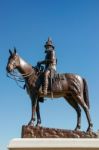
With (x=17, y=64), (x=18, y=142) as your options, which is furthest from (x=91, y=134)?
(x=17, y=64)

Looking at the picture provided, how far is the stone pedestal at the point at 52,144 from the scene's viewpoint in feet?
25.8

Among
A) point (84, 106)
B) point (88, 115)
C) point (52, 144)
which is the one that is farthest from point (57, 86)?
point (52, 144)

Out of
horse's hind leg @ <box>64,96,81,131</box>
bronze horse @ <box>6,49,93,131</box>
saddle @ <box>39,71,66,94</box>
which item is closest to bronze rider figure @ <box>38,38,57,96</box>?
saddle @ <box>39,71,66,94</box>

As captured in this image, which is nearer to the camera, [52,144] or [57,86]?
[52,144]

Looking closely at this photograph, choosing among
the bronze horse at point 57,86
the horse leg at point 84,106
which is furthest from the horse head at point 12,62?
the horse leg at point 84,106

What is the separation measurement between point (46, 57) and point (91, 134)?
Result: 82.9 inches

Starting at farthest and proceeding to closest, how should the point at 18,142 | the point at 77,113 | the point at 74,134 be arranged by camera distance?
the point at 77,113 → the point at 74,134 → the point at 18,142

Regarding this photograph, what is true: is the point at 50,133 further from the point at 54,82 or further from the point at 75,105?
the point at 54,82

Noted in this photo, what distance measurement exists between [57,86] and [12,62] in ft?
3.79

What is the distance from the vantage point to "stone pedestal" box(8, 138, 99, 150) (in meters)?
7.86

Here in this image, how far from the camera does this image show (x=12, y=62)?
29.4ft

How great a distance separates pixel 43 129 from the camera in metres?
8.54

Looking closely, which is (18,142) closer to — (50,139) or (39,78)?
(50,139)

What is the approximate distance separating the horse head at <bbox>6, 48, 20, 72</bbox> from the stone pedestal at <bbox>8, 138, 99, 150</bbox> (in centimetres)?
176
